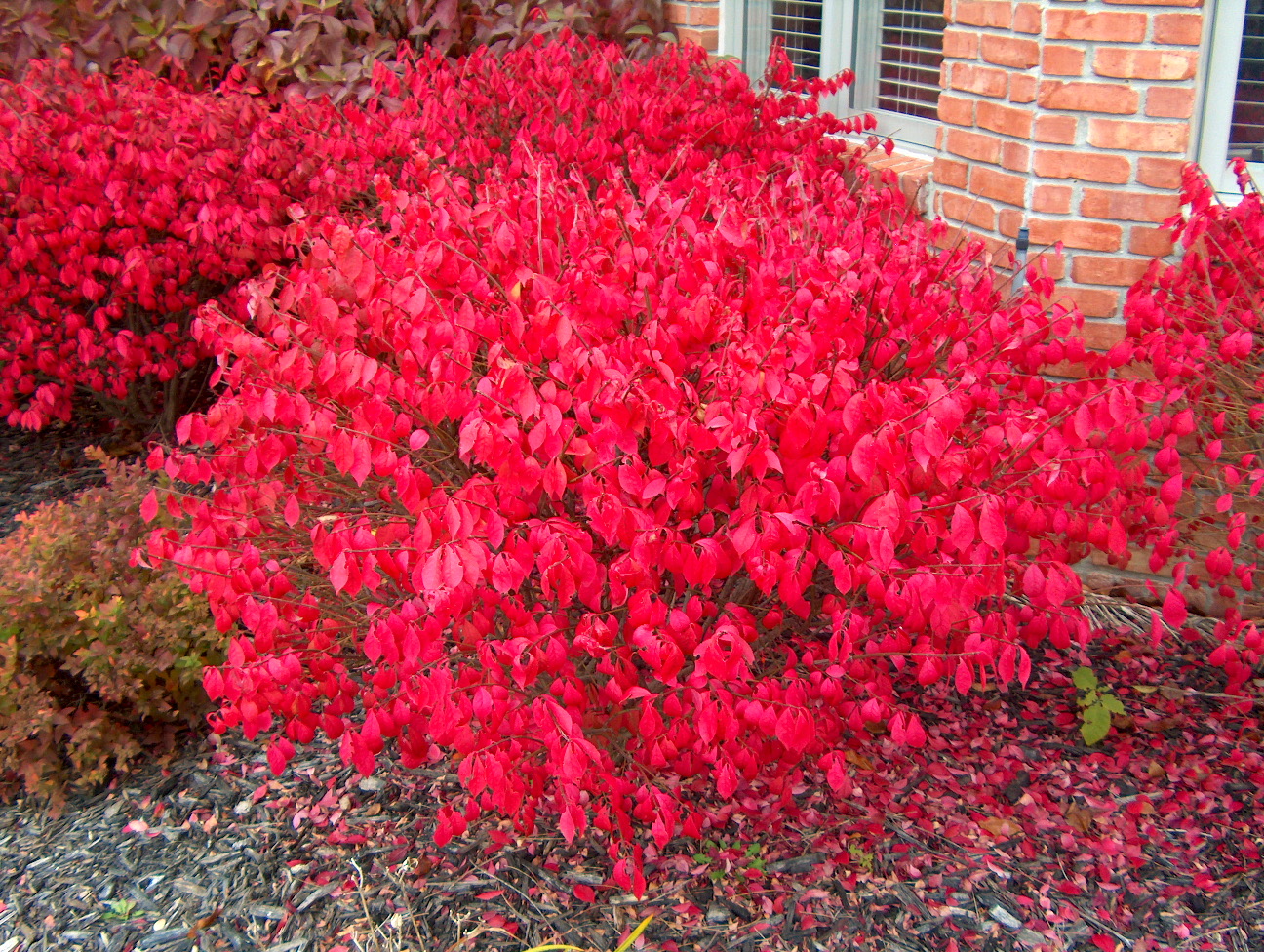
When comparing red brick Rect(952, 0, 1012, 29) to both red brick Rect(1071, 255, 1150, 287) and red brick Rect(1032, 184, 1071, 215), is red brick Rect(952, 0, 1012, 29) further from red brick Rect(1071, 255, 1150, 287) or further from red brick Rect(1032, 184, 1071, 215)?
red brick Rect(1071, 255, 1150, 287)

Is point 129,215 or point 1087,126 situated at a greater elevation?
point 1087,126

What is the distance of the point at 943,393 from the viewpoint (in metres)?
1.87

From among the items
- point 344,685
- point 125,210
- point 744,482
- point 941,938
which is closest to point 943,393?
point 744,482

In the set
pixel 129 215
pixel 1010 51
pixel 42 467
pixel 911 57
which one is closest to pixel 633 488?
pixel 1010 51

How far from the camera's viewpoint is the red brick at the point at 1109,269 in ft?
10.3

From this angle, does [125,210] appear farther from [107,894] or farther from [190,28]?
[107,894]

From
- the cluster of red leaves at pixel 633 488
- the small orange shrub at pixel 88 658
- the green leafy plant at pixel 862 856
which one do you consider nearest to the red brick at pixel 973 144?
the cluster of red leaves at pixel 633 488

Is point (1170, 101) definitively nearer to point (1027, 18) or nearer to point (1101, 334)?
Result: point (1027, 18)

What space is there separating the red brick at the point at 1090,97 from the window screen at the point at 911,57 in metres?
1.22

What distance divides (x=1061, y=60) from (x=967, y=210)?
23.0 inches

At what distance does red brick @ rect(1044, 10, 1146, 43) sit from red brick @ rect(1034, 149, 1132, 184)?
12.6 inches

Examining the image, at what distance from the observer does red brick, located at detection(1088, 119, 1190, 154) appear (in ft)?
9.79

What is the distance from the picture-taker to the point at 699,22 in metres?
5.47

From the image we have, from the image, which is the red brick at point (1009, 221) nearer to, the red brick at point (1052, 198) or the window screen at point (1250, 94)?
the red brick at point (1052, 198)
